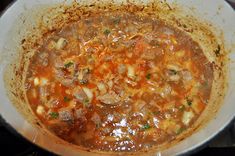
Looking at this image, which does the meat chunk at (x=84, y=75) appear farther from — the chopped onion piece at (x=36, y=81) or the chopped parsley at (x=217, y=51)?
the chopped parsley at (x=217, y=51)

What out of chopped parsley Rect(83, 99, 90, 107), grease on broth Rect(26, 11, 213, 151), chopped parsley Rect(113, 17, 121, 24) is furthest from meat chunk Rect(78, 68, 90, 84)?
chopped parsley Rect(113, 17, 121, 24)

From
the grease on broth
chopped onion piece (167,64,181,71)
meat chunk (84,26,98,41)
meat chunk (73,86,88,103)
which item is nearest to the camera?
the grease on broth

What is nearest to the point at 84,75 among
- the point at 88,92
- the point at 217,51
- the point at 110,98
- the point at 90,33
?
the point at 88,92

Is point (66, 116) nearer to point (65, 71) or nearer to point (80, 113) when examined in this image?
point (80, 113)

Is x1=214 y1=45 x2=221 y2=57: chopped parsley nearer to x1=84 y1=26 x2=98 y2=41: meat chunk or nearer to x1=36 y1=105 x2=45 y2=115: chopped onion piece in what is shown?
x1=84 y1=26 x2=98 y2=41: meat chunk

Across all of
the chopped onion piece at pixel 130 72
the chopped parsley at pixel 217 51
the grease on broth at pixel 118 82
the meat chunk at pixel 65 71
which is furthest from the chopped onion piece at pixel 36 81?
the chopped parsley at pixel 217 51

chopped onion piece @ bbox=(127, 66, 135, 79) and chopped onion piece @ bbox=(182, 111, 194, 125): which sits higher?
chopped onion piece @ bbox=(127, 66, 135, 79)

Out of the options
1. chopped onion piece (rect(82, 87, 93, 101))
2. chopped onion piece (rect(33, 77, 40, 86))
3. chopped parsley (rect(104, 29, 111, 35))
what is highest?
chopped onion piece (rect(33, 77, 40, 86))
